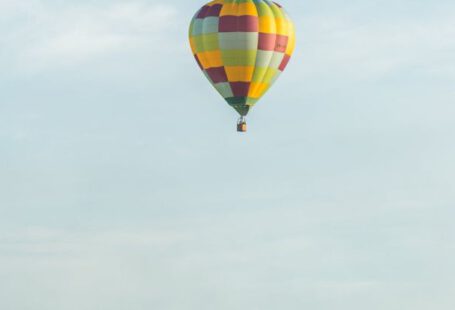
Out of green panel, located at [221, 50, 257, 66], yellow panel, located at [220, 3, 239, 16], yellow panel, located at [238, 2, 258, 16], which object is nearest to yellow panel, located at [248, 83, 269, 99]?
green panel, located at [221, 50, 257, 66]

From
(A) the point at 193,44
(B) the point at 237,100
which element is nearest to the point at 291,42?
(B) the point at 237,100

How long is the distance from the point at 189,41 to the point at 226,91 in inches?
176

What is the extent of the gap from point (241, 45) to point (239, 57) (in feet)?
2.85

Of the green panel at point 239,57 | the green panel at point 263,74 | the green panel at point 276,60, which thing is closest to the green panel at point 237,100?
the green panel at point 263,74

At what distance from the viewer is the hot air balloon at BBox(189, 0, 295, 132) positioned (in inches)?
7357

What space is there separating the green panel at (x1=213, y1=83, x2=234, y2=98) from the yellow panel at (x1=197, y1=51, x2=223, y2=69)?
1.47 metres

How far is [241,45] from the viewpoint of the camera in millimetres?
186875

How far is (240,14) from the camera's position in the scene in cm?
18688

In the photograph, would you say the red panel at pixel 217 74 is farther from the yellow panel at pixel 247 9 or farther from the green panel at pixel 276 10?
the green panel at pixel 276 10

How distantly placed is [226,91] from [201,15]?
220 inches

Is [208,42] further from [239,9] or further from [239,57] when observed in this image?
[239,9]

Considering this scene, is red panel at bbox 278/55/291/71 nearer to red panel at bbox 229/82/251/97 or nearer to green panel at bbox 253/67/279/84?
green panel at bbox 253/67/279/84

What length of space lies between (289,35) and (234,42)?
14.2 ft

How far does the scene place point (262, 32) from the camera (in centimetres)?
18675
